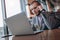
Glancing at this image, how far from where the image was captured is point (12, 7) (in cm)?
400

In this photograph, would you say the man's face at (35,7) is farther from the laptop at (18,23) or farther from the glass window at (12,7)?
the laptop at (18,23)

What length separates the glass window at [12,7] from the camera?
391 cm

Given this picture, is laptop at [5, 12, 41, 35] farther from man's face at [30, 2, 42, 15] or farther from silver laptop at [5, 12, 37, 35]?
man's face at [30, 2, 42, 15]

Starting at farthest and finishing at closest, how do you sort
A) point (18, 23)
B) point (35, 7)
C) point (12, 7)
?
1. point (12, 7)
2. point (35, 7)
3. point (18, 23)

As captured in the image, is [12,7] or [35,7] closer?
[35,7]

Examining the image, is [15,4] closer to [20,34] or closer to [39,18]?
[39,18]

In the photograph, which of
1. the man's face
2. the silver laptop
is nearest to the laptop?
the silver laptop

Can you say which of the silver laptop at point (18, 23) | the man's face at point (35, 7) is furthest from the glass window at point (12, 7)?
the silver laptop at point (18, 23)

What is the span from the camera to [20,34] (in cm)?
159

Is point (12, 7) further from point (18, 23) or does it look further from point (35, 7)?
point (18, 23)

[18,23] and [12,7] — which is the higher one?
[12,7]

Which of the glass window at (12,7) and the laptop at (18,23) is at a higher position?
the glass window at (12,7)

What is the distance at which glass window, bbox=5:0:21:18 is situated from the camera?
12.8ft

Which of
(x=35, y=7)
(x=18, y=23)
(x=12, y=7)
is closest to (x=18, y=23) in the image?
(x=18, y=23)
